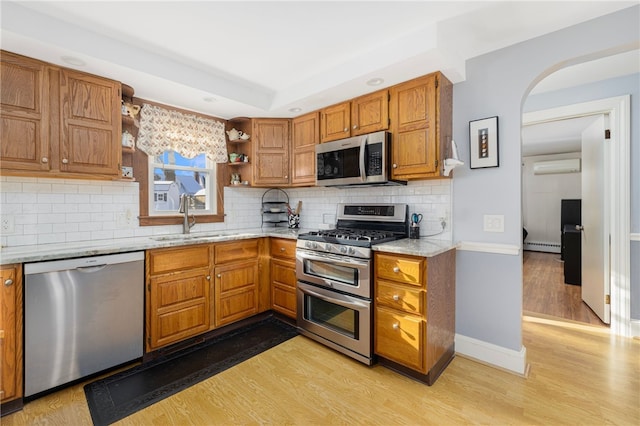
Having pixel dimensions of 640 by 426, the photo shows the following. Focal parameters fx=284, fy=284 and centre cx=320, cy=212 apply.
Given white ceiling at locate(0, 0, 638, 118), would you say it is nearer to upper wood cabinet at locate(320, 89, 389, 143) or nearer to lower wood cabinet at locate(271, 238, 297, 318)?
upper wood cabinet at locate(320, 89, 389, 143)

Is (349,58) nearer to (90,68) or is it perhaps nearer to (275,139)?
(275,139)

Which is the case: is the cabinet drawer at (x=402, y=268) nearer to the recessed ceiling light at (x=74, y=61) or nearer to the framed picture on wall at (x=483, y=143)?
the framed picture on wall at (x=483, y=143)

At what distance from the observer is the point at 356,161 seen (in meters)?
2.64

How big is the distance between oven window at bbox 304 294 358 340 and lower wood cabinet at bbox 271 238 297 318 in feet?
0.97

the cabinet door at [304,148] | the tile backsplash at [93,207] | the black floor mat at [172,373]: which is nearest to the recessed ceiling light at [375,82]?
the cabinet door at [304,148]

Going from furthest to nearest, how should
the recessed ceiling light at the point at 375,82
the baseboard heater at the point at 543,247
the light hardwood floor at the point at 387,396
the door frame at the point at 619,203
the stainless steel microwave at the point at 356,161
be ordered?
the baseboard heater at the point at 543,247 → the door frame at the point at 619,203 → the stainless steel microwave at the point at 356,161 → the recessed ceiling light at the point at 375,82 → the light hardwood floor at the point at 387,396

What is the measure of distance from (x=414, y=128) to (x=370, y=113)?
466 mm

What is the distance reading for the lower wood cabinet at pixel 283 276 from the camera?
115 inches

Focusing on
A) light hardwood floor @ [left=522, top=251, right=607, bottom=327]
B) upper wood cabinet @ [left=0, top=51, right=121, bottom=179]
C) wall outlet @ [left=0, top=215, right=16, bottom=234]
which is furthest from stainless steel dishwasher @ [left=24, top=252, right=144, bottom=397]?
light hardwood floor @ [left=522, top=251, right=607, bottom=327]

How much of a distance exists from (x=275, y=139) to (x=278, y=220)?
3.52 feet

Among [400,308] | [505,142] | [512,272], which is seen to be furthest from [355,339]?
[505,142]

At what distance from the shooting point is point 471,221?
7.72 feet

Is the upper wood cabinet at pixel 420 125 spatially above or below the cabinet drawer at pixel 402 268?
above

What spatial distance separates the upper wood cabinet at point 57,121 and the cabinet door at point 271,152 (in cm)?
136
